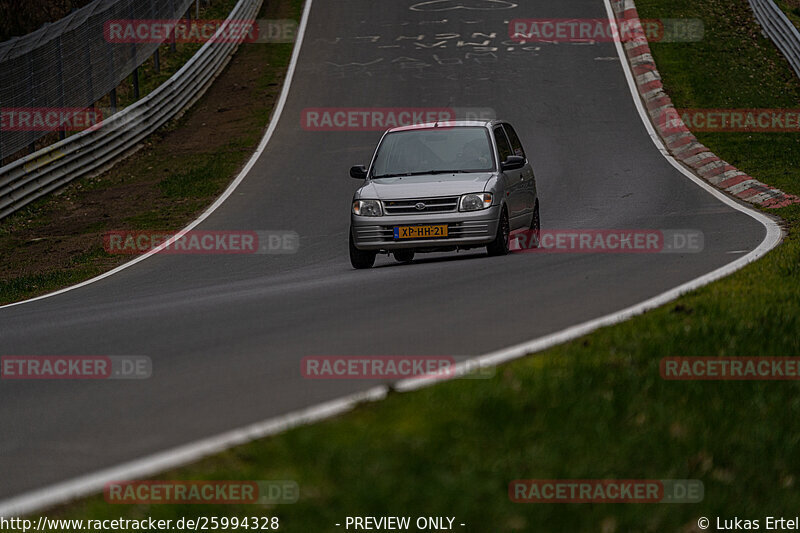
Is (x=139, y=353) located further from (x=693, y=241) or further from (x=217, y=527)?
(x=693, y=241)

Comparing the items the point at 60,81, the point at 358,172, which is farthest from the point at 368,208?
the point at 60,81

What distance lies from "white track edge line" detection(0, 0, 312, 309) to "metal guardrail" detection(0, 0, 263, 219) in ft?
7.89

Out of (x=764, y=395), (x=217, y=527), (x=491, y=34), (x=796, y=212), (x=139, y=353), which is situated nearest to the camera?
(x=217, y=527)

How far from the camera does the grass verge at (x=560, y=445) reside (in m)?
4.63

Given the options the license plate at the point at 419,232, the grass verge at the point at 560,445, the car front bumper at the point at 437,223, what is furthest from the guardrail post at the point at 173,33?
the grass verge at the point at 560,445

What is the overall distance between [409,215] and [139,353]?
636 cm

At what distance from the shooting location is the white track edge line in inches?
613

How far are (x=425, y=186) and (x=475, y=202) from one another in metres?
0.71

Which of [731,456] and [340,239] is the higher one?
[731,456]

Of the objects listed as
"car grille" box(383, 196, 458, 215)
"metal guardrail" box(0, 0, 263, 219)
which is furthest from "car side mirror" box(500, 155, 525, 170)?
"metal guardrail" box(0, 0, 263, 219)

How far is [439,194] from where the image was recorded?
1439cm

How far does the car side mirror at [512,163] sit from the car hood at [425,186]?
0.32 metres

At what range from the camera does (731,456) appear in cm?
569

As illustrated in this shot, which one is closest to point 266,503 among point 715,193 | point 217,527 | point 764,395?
point 217,527
